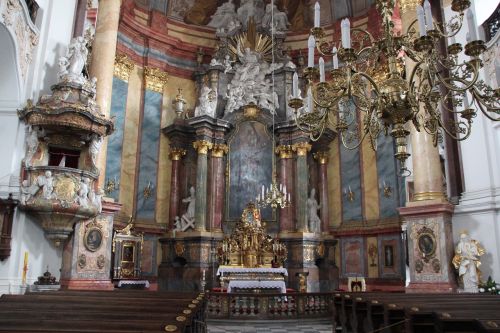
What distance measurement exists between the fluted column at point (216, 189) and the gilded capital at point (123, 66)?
3392mm

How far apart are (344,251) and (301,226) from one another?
5.47 ft

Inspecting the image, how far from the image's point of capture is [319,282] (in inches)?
523

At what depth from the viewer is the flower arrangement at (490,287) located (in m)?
7.97

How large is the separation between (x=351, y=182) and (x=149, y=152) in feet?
20.8

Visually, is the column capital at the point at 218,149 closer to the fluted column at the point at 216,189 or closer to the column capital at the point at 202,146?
the fluted column at the point at 216,189

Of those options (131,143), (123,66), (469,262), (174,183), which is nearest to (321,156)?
(174,183)

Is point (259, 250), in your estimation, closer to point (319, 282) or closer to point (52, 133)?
point (319, 282)

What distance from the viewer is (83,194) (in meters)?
7.96

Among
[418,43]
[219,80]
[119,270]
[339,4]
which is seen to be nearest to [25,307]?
[418,43]

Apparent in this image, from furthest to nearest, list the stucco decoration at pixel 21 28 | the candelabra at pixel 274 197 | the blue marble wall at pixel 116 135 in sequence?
the blue marble wall at pixel 116 135 < the candelabra at pixel 274 197 < the stucco decoration at pixel 21 28

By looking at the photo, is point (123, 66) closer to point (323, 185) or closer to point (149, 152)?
point (149, 152)

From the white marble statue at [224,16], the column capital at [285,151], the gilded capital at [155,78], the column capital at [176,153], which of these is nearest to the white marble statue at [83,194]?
the column capital at [176,153]

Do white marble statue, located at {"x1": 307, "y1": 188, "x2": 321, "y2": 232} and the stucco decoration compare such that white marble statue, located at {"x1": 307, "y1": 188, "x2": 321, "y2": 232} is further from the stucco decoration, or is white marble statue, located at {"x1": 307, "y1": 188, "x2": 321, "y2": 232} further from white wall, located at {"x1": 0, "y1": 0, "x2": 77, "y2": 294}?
the stucco decoration

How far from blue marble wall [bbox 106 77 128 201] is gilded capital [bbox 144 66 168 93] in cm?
90
